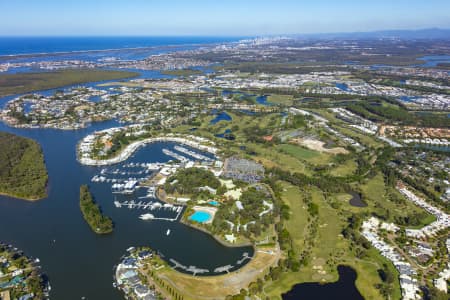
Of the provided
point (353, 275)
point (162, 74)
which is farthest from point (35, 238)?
point (162, 74)

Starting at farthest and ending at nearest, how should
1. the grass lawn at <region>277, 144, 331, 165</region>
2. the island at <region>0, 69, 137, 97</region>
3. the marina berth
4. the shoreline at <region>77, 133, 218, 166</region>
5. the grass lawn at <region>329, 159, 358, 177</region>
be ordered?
the island at <region>0, 69, 137, 97</region>, the grass lawn at <region>277, 144, 331, 165</region>, the marina berth, the shoreline at <region>77, 133, 218, 166</region>, the grass lawn at <region>329, 159, 358, 177</region>

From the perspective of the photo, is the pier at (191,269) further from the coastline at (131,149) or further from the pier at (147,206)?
the coastline at (131,149)

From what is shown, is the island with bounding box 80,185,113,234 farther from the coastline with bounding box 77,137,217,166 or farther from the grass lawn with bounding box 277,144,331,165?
the grass lawn with bounding box 277,144,331,165

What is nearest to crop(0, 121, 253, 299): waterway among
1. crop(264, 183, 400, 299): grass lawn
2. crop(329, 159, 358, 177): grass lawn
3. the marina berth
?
crop(264, 183, 400, 299): grass lawn

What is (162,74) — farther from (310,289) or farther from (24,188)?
(310,289)

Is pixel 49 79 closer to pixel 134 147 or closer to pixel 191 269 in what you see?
pixel 134 147

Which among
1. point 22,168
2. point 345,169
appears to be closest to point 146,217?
point 22,168
